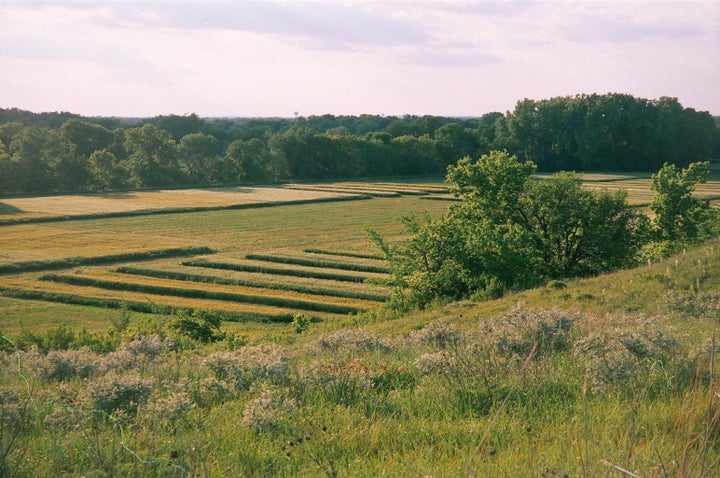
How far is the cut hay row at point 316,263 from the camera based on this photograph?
53500 mm

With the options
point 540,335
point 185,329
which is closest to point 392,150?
point 185,329

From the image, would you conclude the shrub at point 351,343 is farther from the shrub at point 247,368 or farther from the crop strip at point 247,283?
the crop strip at point 247,283

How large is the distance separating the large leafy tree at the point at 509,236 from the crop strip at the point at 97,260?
95.7ft

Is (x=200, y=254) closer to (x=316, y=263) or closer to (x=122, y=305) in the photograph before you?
(x=316, y=263)

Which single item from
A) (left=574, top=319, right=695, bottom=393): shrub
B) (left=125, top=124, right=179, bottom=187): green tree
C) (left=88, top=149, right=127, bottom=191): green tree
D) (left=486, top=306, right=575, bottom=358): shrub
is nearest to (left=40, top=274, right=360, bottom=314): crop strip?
(left=486, top=306, right=575, bottom=358): shrub

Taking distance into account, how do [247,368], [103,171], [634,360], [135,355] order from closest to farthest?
[634,360], [247,368], [135,355], [103,171]

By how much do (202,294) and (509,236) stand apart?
2164cm

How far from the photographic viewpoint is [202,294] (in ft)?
150

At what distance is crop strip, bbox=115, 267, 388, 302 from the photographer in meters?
44.5

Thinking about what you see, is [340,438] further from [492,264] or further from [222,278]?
[222,278]

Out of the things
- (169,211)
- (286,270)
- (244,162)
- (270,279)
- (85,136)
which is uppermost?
(85,136)

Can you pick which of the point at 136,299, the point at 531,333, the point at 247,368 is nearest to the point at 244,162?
the point at 136,299

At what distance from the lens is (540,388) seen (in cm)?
713

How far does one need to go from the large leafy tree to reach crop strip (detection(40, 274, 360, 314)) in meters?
6.43
